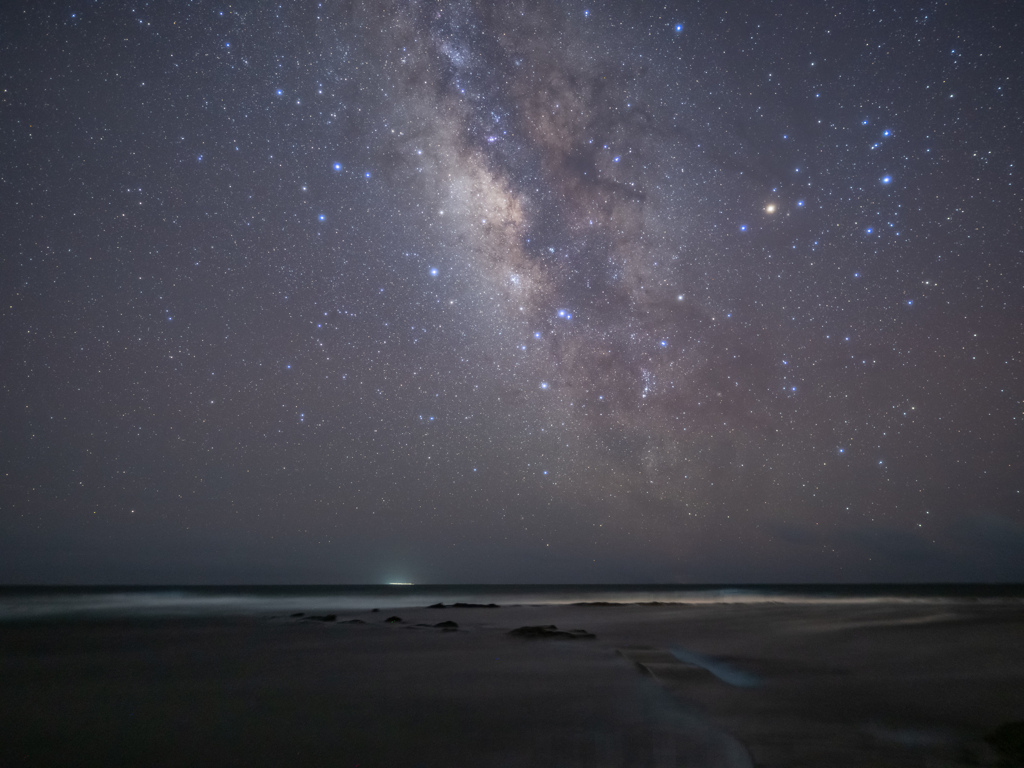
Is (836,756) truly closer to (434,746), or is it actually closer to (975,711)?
(975,711)

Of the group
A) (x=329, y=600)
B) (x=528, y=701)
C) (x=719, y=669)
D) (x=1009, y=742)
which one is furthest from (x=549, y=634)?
(x=329, y=600)

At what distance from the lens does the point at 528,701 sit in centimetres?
888

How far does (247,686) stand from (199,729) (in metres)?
3.32

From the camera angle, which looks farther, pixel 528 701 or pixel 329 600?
pixel 329 600

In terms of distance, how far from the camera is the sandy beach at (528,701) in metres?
6.39

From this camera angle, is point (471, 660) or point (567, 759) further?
point (471, 660)

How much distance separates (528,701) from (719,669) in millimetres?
4981

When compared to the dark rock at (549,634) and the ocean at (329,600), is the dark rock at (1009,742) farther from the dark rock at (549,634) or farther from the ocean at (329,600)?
the ocean at (329,600)

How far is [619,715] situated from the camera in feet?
25.2

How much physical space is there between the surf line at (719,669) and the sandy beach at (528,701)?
0.09 m

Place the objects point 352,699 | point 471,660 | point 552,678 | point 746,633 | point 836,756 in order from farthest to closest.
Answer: point 746,633, point 471,660, point 552,678, point 352,699, point 836,756

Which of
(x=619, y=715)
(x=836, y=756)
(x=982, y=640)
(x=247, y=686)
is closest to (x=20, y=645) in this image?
(x=247, y=686)

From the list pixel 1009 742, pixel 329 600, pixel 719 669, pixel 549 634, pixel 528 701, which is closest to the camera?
pixel 1009 742

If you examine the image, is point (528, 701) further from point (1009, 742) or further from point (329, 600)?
point (329, 600)
